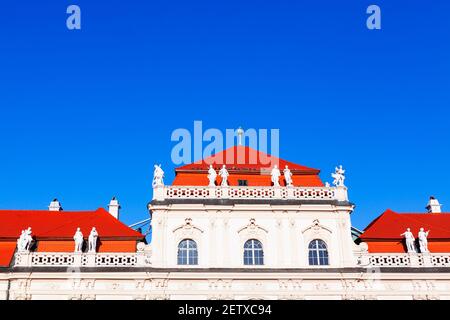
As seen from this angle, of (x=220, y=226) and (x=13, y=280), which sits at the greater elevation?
(x=220, y=226)

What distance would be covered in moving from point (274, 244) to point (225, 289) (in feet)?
12.0

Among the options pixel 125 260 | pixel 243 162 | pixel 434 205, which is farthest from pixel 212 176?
pixel 434 205

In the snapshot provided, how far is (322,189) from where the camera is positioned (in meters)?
29.1

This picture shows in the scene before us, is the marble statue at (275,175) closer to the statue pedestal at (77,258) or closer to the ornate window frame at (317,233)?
the ornate window frame at (317,233)

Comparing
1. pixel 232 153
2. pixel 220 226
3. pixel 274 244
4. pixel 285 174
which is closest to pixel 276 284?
pixel 274 244

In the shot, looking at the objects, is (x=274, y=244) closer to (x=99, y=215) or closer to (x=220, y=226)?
(x=220, y=226)

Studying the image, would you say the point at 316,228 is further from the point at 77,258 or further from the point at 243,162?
the point at 77,258

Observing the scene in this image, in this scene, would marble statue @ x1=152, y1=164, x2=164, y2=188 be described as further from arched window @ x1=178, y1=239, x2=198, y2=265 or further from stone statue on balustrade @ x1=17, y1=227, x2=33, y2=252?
stone statue on balustrade @ x1=17, y1=227, x2=33, y2=252

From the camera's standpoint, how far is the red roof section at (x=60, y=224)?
28578 millimetres

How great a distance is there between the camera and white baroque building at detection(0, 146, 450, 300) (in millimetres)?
26547

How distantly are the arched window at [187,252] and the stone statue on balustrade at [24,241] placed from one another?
7.97 meters

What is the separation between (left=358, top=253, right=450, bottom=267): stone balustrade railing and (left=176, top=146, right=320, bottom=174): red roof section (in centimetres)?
607
